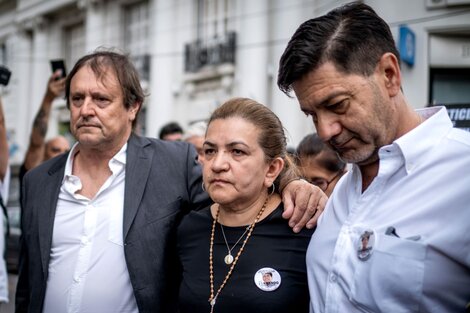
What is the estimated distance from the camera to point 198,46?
51.9 ft

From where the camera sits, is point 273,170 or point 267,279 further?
point 273,170

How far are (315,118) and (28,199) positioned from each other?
1.72 metres

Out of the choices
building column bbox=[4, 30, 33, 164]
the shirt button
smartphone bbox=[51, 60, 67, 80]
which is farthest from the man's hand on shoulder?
building column bbox=[4, 30, 33, 164]

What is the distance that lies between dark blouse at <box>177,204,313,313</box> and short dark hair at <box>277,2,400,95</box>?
73 centimetres

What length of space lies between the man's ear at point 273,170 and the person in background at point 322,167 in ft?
3.30

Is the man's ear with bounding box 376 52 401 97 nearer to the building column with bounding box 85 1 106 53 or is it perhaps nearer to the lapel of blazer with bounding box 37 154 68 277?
the lapel of blazer with bounding box 37 154 68 277

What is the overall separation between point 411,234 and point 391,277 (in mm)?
140

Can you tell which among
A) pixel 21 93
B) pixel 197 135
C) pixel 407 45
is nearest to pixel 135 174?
pixel 197 135

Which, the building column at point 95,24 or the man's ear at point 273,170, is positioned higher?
the building column at point 95,24

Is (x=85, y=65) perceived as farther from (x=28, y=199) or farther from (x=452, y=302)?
(x=452, y=302)

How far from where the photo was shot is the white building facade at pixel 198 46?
9.77 m

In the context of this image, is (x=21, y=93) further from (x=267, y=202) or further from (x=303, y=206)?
(x=303, y=206)

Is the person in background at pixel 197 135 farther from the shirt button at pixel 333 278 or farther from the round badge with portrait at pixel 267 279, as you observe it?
the shirt button at pixel 333 278

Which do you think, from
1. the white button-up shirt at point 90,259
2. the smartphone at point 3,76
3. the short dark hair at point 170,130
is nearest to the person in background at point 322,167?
the white button-up shirt at point 90,259
